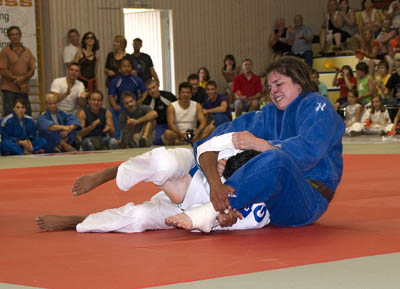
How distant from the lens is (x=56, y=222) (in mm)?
2789

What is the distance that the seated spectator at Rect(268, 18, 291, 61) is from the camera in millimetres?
13805

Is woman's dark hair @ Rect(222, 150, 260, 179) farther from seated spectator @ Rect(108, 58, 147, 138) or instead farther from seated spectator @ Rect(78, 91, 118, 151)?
seated spectator @ Rect(108, 58, 147, 138)

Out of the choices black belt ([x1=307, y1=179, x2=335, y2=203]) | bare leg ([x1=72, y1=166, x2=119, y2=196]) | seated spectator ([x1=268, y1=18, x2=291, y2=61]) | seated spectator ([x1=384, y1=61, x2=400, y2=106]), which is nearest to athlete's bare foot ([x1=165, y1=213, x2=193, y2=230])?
bare leg ([x1=72, y1=166, x2=119, y2=196])

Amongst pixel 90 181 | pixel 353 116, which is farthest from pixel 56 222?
pixel 353 116

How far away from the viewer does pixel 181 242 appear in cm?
245

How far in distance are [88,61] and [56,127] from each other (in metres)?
1.87

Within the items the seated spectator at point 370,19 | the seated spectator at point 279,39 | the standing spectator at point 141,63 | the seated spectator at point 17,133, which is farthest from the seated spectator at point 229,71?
the seated spectator at point 17,133

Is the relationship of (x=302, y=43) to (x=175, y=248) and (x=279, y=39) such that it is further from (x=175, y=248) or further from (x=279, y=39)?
(x=175, y=248)

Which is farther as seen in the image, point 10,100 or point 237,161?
point 10,100

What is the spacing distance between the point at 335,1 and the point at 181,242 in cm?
1209

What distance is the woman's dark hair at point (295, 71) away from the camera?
2697mm

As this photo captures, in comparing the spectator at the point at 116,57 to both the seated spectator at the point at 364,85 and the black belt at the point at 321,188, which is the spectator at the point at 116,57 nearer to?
the seated spectator at the point at 364,85

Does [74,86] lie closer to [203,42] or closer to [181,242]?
[203,42]

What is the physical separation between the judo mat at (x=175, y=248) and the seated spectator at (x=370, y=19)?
951cm
